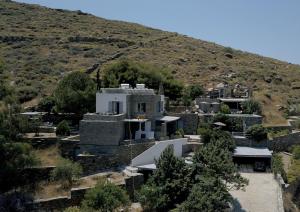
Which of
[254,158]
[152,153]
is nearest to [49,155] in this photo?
[152,153]

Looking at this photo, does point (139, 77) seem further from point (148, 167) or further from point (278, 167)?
point (278, 167)

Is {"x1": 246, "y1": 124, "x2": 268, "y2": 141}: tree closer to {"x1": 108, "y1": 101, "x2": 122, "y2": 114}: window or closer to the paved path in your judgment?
the paved path

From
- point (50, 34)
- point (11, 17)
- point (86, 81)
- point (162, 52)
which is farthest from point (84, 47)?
point (86, 81)

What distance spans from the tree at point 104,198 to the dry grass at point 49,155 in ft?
23.1

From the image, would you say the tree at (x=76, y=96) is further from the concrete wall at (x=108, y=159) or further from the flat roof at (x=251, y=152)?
the flat roof at (x=251, y=152)

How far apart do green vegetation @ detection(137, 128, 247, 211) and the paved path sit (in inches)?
47.3

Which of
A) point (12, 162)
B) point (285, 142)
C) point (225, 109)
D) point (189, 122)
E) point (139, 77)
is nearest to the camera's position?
point (12, 162)

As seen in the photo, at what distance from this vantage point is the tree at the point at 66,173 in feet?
89.2

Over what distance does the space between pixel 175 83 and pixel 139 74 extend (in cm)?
407

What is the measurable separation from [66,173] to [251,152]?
1401cm

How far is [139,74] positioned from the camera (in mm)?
44906

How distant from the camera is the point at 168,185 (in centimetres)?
2491

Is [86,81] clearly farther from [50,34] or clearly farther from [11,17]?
[11,17]

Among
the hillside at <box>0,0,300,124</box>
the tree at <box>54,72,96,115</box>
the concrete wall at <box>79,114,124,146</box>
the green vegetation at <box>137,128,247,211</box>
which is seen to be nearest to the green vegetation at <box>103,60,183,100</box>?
the tree at <box>54,72,96,115</box>
